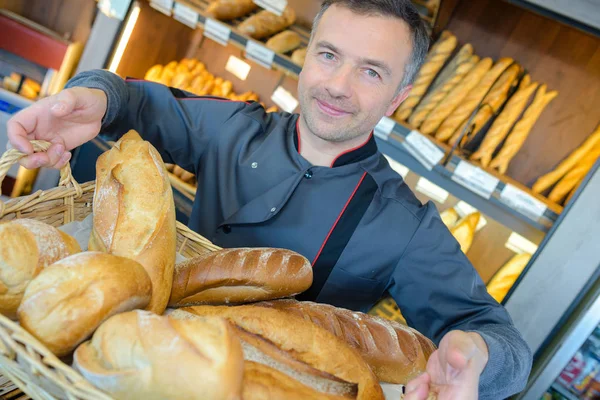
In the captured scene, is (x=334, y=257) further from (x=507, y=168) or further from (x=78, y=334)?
(x=507, y=168)

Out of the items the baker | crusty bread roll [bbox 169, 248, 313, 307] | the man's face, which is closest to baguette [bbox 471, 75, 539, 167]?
the baker

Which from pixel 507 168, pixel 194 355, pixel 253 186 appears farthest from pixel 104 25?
pixel 194 355

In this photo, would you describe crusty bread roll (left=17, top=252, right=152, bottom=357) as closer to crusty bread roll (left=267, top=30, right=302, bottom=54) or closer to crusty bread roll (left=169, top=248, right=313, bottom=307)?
crusty bread roll (left=169, top=248, right=313, bottom=307)

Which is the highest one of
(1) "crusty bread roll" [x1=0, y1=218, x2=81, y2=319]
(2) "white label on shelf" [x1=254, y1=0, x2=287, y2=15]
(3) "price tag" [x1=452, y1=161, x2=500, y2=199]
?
(2) "white label on shelf" [x1=254, y1=0, x2=287, y2=15]

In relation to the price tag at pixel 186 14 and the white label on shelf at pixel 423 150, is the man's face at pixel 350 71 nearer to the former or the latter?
the white label on shelf at pixel 423 150

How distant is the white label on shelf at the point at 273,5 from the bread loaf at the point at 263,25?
137mm

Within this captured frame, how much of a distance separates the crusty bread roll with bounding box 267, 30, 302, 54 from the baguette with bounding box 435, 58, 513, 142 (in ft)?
2.93

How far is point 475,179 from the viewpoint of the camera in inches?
80.4

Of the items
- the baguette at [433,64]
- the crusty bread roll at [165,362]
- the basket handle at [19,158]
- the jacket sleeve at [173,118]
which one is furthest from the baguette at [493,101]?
the crusty bread roll at [165,362]

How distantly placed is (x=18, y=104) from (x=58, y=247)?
7.08ft

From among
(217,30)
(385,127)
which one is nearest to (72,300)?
(385,127)

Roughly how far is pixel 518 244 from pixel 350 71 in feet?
4.91

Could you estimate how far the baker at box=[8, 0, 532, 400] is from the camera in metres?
1.43

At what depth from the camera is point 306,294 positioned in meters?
1.60
